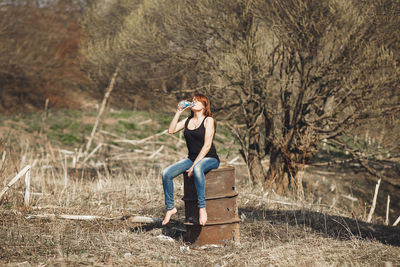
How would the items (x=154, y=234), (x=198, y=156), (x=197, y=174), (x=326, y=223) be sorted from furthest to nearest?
(x=326, y=223), (x=154, y=234), (x=198, y=156), (x=197, y=174)

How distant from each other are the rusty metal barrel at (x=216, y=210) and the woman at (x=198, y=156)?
13 cm

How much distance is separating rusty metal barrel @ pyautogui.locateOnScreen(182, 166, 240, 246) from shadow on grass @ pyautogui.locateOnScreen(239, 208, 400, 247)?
1.39m

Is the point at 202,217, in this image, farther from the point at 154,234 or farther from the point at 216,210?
the point at 154,234

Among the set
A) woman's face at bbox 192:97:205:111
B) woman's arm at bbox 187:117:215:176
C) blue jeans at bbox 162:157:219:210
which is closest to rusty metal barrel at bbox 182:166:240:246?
blue jeans at bbox 162:157:219:210

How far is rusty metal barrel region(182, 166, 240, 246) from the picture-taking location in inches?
207

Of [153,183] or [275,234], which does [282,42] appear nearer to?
[153,183]

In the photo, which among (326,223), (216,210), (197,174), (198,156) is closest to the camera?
(197,174)

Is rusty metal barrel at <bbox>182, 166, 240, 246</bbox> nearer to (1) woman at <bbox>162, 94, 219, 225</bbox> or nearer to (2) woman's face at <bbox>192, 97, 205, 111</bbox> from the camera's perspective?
(1) woman at <bbox>162, 94, 219, 225</bbox>

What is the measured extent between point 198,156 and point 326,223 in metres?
2.82

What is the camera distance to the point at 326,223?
6891 mm

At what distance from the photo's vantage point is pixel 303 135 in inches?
378

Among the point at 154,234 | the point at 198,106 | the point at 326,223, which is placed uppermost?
the point at 198,106

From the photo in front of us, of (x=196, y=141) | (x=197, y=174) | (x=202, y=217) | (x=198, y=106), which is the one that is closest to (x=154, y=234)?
(x=202, y=217)

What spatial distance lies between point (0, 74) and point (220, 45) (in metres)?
14.5
